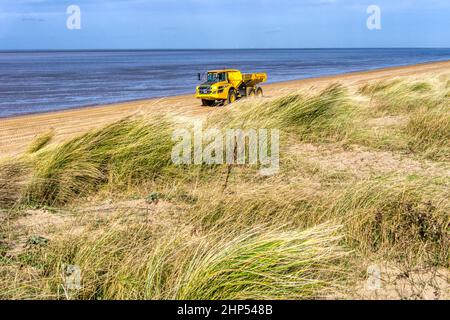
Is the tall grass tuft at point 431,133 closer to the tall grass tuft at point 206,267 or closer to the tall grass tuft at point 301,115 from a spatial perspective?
the tall grass tuft at point 301,115

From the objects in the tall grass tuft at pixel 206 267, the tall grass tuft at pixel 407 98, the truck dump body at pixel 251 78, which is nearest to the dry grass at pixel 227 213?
the tall grass tuft at pixel 206 267

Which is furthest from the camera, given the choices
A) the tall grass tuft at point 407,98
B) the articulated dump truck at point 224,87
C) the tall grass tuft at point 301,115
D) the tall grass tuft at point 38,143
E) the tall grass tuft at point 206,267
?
the articulated dump truck at point 224,87

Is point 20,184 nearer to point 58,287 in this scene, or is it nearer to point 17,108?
point 58,287

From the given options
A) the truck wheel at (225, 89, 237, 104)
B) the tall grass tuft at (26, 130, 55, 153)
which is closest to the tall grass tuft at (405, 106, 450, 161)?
the tall grass tuft at (26, 130, 55, 153)

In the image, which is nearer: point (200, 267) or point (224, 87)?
point (200, 267)

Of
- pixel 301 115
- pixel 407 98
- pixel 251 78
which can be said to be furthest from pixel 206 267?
pixel 251 78

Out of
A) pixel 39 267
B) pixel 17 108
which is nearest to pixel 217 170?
pixel 39 267

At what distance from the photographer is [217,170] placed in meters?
6.91

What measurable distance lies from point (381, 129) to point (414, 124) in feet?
2.28
